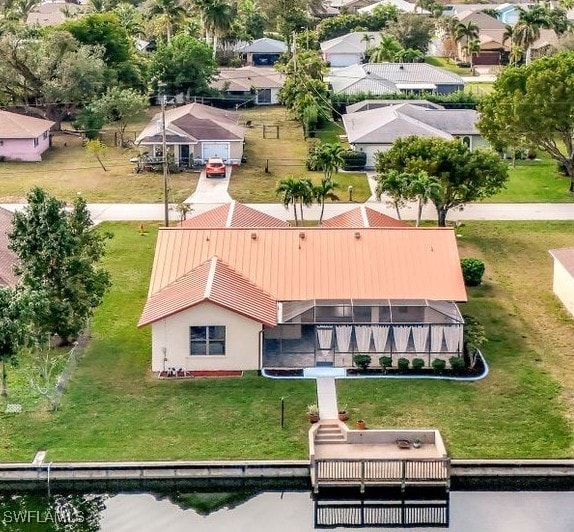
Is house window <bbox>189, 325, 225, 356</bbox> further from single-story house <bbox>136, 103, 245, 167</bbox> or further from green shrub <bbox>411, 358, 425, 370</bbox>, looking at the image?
single-story house <bbox>136, 103, 245, 167</bbox>

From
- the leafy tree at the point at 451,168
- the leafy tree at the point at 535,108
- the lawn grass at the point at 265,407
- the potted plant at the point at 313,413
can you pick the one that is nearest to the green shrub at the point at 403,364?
the lawn grass at the point at 265,407

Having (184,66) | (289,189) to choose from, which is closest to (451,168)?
(289,189)

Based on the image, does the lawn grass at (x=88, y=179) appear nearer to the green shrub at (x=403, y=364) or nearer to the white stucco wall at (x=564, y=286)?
the white stucco wall at (x=564, y=286)

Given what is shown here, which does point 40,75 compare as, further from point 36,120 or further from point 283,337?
point 283,337

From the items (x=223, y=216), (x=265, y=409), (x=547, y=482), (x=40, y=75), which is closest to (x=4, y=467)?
(x=265, y=409)

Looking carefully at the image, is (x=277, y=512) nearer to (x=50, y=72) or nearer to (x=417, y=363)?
(x=417, y=363)

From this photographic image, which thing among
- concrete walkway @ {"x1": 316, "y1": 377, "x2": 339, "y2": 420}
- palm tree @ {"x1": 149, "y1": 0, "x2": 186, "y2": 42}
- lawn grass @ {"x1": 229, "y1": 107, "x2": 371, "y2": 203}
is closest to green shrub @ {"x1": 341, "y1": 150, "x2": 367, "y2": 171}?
lawn grass @ {"x1": 229, "y1": 107, "x2": 371, "y2": 203}
